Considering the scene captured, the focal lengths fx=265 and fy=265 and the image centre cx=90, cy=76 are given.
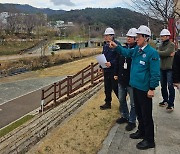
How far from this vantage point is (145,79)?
12.1ft

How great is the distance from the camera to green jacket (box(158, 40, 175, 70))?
515cm

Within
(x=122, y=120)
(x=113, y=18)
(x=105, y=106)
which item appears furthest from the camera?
(x=113, y=18)

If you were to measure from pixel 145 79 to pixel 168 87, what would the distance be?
199 centimetres

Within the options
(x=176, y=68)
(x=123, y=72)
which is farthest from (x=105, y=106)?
(x=176, y=68)

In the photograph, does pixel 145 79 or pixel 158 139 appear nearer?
pixel 145 79

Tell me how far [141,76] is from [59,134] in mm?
1804

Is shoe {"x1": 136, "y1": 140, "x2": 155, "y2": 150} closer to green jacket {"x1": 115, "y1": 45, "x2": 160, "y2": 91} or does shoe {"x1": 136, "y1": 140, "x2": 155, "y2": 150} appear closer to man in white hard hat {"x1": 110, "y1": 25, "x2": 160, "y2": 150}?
man in white hard hat {"x1": 110, "y1": 25, "x2": 160, "y2": 150}

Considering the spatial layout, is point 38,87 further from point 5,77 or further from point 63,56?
point 63,56

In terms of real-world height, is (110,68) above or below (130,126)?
above

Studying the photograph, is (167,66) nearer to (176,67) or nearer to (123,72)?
(123,72)

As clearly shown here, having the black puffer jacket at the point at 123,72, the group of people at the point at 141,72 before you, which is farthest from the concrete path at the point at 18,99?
the black puffer jacket at the point at 123,72

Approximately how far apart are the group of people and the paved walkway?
0.12m

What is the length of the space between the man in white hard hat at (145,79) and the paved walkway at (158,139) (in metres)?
0.15

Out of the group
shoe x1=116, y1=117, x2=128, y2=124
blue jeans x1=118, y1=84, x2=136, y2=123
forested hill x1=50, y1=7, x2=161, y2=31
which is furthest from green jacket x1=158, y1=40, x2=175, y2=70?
forested hill x1=50, y1=7, x2=161, y2=31
